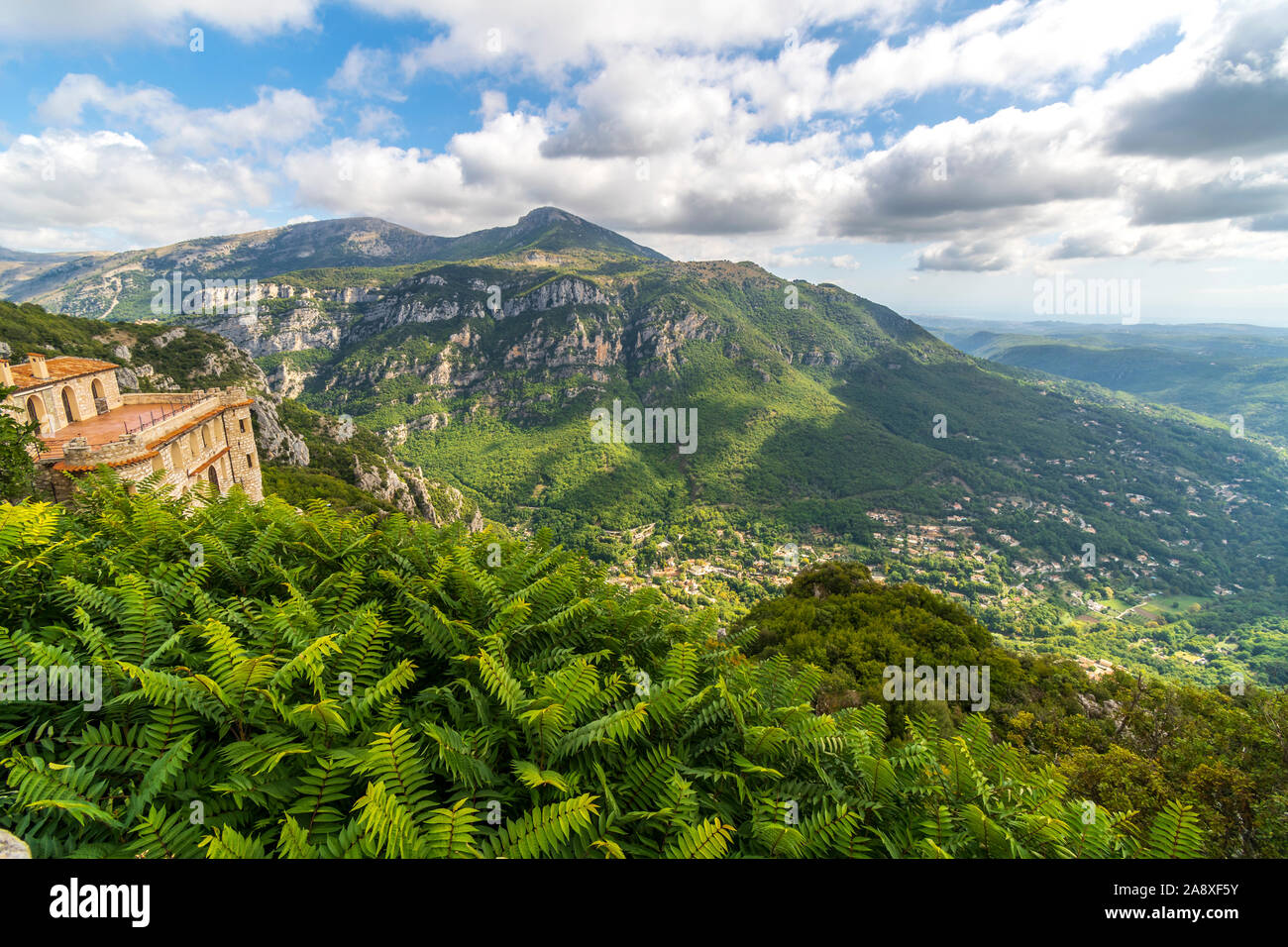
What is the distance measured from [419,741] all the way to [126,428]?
88.5 feet

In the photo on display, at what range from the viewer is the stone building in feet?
49.6

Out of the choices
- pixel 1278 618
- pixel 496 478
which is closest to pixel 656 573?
pixel 496 478

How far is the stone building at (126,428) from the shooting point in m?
15.1

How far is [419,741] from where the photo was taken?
3850 millimetres

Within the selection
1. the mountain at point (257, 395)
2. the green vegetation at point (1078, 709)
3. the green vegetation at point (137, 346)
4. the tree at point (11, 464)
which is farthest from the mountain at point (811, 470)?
the tree at point (11, 464)

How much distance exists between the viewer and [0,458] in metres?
9.66

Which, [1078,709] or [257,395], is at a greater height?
[257,395]

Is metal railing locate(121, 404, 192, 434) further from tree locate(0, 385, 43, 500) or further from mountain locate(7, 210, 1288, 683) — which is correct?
mountain locate(7, 210, 1288, 683)

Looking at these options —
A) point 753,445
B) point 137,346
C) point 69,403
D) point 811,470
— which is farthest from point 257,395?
point 811,470

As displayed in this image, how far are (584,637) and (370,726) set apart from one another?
271 centimetres

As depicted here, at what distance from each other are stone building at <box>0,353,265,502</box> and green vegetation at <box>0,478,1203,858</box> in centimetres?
1266

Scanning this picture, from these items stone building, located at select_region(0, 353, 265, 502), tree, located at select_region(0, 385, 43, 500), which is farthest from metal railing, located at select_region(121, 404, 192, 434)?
tree, located at select_region(0, 385, 43, 500)

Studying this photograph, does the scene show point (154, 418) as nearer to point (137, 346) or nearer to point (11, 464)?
point (11, 464)
